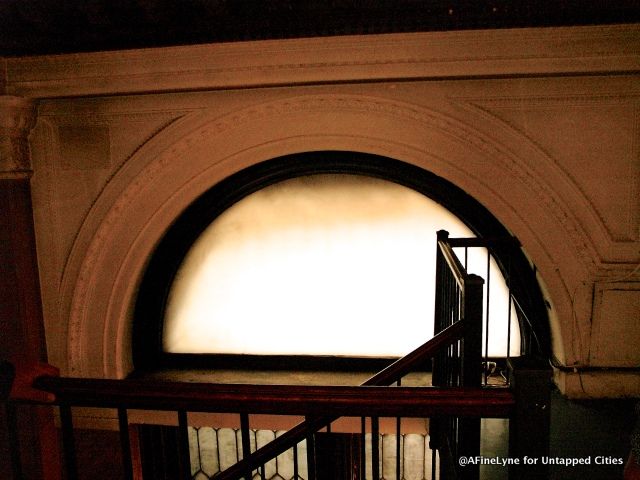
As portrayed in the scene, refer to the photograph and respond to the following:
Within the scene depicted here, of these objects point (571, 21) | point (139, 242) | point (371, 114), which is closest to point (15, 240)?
point (139, 242)

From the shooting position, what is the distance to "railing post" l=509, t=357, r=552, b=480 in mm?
1415

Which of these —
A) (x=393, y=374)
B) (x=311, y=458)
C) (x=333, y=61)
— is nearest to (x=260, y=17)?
(x=333, y=61)

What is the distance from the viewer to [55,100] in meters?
4.22

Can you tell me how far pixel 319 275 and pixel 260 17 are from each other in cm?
231

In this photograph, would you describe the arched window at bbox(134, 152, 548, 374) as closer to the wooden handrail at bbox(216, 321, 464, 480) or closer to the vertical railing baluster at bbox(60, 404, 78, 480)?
the wooden handrail at bbox(216, 321, 464, 480)

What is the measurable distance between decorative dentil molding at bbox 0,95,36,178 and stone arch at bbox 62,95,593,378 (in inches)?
27.9

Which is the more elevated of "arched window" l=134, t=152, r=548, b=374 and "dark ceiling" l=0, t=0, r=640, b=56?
"dark ceiling" l=0, t=0, r=640, b=56

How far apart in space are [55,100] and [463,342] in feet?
12.7

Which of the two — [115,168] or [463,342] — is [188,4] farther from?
[463,342]

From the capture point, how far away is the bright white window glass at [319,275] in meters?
4.48

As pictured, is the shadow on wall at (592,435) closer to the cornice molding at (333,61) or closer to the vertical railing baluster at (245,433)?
the vertical railing baluster at (245,433)

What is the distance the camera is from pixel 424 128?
12.7 feet

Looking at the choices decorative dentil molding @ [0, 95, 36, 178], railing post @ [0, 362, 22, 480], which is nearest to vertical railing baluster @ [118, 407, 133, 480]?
railing post @ [0, 362, 22, 480]

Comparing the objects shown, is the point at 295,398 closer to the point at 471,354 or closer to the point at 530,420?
the point at 530,420
